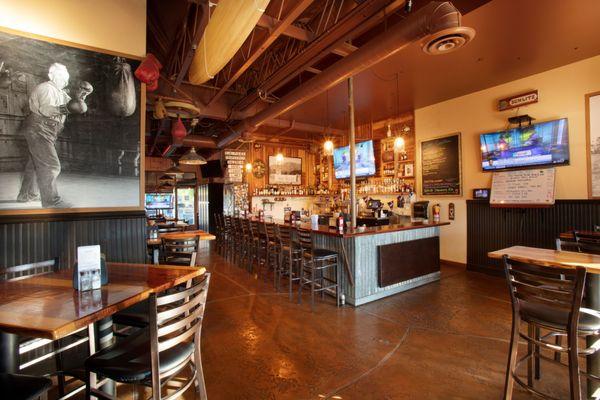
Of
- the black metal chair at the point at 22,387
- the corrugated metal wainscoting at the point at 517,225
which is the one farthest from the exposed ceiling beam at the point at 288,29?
the corrugated metal wainscoting at the point at 517,225

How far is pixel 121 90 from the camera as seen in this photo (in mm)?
3088

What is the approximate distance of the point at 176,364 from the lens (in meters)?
1.61

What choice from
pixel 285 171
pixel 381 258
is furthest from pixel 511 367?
pixel 285 171

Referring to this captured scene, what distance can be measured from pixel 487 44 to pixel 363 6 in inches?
85.6

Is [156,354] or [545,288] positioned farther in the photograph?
[545,288]

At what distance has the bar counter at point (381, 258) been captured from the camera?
397cm

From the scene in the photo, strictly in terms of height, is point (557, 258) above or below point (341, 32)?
below

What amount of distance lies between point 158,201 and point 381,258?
35.3 ft

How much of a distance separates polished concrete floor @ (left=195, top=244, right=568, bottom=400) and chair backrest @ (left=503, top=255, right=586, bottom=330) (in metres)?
0.74

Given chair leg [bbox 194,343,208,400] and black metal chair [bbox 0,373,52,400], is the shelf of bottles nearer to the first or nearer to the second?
chair leg [bbox 194,343,208,400]

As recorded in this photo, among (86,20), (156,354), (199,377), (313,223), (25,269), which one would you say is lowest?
(199,377)

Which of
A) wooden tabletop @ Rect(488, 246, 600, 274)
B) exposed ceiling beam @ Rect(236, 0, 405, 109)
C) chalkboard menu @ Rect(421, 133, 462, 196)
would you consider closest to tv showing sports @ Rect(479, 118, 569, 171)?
chalkboard menu @ Rect(421, 133, 462, 196)

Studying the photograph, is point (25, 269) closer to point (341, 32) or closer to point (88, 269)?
point (88, 269)

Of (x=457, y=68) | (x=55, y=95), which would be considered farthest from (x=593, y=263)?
(x=55, y=95)
